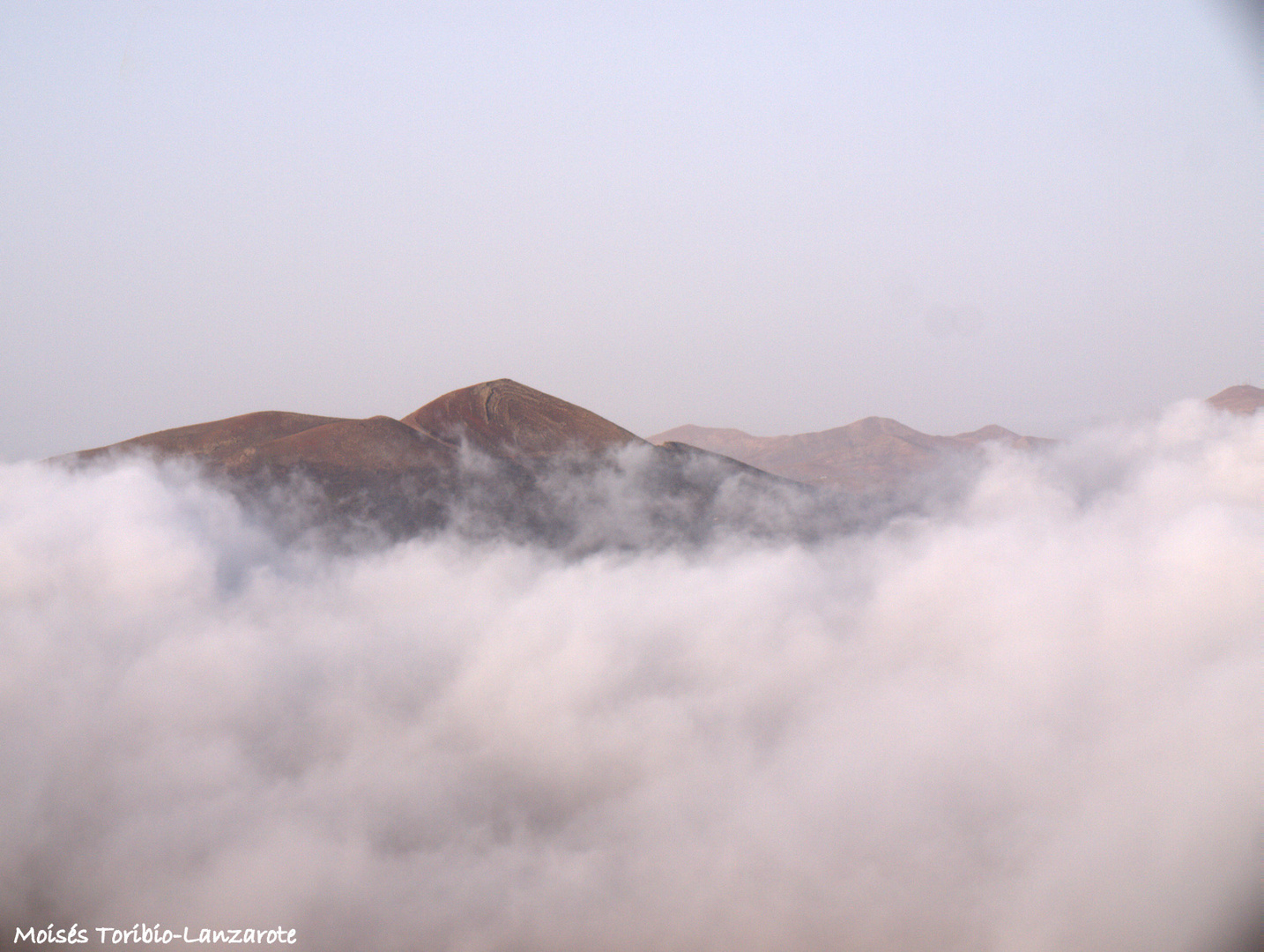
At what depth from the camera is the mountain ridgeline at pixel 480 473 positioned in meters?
67.6

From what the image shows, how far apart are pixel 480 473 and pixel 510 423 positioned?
566 centimetres

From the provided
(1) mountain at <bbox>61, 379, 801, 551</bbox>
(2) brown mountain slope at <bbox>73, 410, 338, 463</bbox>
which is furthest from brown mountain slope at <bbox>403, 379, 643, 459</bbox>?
(2) brown mountain slope at <bbox>73, 410, 338, 463</bbox>

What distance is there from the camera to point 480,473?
73.0 m

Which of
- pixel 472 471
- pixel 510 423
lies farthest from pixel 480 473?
pixel 510 423

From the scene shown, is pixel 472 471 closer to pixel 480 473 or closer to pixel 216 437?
pixel 480 473

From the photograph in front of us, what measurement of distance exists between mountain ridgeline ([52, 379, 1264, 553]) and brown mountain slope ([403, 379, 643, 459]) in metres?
0.11

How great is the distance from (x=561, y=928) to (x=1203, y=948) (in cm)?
4721

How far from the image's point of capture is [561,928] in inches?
2682

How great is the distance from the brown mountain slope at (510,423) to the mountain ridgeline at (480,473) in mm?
106

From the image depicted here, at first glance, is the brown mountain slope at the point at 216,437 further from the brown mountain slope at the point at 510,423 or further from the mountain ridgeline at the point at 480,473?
the brown mountain slope at the point at 510,423

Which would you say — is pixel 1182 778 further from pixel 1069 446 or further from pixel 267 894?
pixel 1069 446

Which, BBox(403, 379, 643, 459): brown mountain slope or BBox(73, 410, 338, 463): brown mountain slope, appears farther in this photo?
BBox(403, 379, 643, 459): brown mountain slope

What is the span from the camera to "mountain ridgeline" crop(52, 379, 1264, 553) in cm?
6756

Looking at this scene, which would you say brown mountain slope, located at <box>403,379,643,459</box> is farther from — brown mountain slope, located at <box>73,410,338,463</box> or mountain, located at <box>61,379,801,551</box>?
brown mountain slope, located at <box>73,410,338,463</box>
